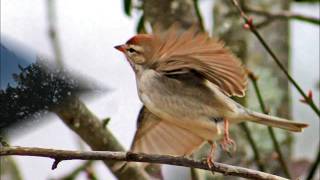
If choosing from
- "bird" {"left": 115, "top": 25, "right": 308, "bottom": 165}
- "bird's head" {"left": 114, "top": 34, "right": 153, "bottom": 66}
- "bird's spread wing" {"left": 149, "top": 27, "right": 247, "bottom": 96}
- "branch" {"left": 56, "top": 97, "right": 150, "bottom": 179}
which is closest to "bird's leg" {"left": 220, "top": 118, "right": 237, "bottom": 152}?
"bird" {"left": 115, "top": 25, "right": 308, "bottom": 165}

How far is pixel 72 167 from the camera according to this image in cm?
410

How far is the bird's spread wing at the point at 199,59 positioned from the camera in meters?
2.62

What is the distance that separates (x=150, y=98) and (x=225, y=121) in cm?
34

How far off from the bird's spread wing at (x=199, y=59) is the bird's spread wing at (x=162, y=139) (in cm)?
41

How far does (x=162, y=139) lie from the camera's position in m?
3.45

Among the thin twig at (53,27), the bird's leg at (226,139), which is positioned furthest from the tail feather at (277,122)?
the thin twig at (53,27)

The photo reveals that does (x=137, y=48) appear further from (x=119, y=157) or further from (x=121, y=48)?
(x=119, y=157)

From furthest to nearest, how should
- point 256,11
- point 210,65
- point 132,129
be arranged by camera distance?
1. point 256,11
2. point 132,129
3. point 210,65

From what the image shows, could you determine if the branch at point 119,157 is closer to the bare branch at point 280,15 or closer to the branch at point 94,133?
the branch at point 94,133

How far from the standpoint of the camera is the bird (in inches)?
106

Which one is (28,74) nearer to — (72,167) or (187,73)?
(187,73)

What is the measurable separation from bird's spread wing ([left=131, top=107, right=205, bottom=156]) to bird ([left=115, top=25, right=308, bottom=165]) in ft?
0.65

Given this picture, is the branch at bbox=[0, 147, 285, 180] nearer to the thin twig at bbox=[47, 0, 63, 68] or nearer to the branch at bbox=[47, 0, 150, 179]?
the branch at bbox=[47, 0, 150, 179]

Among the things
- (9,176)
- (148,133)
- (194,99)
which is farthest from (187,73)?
(9,176)
